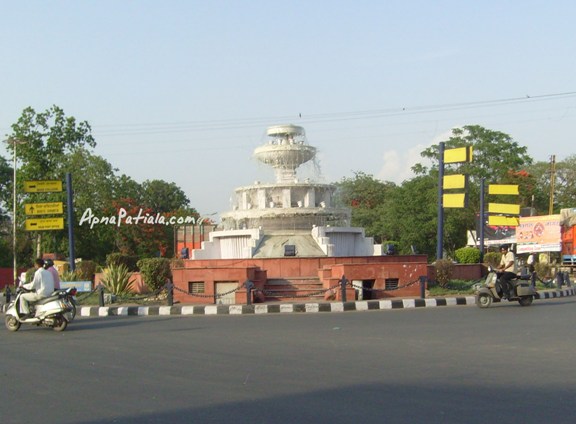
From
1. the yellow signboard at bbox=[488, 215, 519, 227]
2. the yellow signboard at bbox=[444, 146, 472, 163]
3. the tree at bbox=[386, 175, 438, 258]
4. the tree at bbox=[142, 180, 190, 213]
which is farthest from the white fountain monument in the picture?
the tree at bbox=[142, 180, 190, 213]

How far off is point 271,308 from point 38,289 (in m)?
6.11

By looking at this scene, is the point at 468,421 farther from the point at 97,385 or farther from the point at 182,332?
the point at 182,332

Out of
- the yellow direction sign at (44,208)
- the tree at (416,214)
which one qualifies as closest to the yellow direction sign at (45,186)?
the yellow direction sign at (44,208)

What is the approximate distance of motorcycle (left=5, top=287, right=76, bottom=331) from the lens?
14336 mm

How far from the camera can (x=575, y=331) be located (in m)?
12.1

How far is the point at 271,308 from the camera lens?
60.8 feet

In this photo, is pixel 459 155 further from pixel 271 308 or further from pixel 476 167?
pixel 476 167

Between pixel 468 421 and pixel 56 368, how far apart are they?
218 inches

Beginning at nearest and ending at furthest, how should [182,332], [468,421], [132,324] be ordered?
[468,421] < [182,332] < [132,324]

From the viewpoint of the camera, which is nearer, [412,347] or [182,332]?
[412,347]

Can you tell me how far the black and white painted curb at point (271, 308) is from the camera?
18.5 m

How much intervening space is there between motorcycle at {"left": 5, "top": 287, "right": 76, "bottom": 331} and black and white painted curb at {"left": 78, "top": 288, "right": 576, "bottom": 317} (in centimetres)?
437

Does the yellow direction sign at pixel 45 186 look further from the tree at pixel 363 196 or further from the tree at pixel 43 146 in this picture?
the tree at pixel 363 196

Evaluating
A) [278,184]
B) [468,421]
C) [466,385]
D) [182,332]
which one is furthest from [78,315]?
[468,421]
